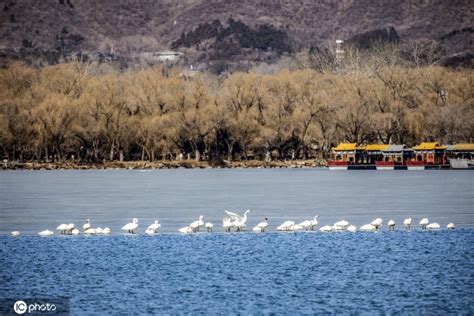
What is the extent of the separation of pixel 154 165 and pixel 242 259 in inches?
2790

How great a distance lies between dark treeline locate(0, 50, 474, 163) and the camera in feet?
347

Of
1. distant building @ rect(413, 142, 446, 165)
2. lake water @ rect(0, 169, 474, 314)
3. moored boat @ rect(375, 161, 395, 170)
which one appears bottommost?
lake water @ rect(0, 169, 474, 314)

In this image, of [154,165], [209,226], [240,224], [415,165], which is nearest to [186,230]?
[209,226]

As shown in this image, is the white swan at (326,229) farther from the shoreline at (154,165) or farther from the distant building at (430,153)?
the distant building at (430,153)

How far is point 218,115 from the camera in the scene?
108m

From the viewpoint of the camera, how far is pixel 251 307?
92.7ft

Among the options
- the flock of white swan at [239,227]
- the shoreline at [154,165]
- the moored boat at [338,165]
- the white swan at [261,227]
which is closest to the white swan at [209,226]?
the flock of white swan at [239,227]

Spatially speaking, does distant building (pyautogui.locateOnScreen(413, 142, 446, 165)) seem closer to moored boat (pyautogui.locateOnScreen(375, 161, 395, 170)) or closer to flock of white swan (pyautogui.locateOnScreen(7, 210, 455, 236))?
moored boat (pyautogui.locateOnScreen(375, 161, 395, 170))

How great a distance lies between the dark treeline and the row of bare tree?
0.34ft

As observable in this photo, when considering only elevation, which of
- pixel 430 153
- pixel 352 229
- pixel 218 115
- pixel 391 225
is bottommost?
pixel 352 229

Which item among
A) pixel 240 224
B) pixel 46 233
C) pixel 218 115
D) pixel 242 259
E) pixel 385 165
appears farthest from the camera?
pixel 385 165

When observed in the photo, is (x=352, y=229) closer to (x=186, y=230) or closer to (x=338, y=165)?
(x=186, y=230)

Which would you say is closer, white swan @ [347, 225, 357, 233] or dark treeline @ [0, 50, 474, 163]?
white swan @ [347, 225, 357, 233]

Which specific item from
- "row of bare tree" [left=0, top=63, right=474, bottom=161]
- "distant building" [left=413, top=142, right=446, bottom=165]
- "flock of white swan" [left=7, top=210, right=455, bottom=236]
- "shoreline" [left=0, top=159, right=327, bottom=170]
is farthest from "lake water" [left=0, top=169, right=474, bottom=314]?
"distant building" [left=413, top=142, right=446, bottom=165]
